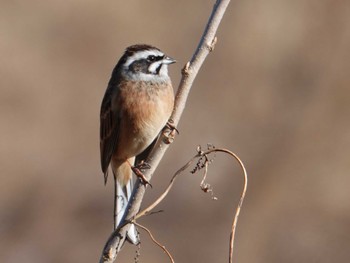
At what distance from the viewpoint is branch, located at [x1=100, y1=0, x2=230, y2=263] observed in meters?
3.42

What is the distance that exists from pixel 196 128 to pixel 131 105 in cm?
647

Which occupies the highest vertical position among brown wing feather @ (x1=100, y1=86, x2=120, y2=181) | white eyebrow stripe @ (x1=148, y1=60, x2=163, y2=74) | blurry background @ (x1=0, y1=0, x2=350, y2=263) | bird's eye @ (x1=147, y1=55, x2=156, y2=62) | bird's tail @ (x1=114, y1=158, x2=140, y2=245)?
bird's eye @ (x1=147, y1=55, x2=156, y2=62)

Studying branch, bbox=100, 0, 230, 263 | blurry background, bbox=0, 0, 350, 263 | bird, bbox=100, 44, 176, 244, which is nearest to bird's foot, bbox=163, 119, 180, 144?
branch, bbox=100, 0, 230, 263

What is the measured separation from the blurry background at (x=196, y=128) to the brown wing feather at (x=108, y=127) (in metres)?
4.37

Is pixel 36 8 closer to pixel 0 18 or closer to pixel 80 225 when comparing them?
pixel 0 18

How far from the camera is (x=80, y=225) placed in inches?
409

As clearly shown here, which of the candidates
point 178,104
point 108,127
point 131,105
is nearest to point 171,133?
point 178,104

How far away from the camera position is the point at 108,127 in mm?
5375

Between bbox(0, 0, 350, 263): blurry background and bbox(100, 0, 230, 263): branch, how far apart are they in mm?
5936

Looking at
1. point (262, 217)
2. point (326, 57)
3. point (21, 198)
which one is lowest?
point (21, 198)

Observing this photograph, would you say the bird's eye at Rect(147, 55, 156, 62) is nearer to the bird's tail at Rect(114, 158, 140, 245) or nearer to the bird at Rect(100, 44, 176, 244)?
the bird at Rect(100, 44, 176, 244)

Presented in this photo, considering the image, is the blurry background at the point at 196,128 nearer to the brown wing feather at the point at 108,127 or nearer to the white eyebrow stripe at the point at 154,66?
the brown wing feather at the point at 108,127

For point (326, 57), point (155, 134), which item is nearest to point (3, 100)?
point (326, 57)

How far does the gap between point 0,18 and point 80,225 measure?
406 cm
